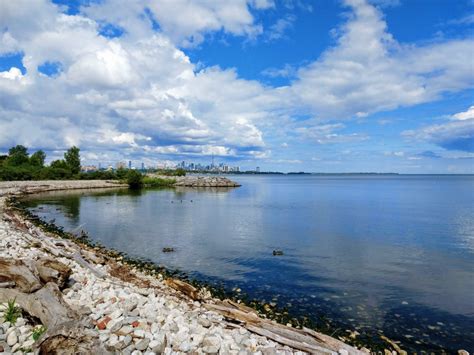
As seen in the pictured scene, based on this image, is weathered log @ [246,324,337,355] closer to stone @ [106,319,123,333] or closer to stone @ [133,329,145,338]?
stone @ [133,329,145,338]

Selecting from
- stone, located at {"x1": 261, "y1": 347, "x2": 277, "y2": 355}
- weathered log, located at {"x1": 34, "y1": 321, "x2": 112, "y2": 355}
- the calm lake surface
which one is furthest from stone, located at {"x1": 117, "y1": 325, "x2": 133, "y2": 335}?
the calm lake surface

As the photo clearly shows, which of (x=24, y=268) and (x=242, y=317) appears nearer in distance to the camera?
(x=24, y=268)

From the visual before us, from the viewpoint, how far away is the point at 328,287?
16.9 metres

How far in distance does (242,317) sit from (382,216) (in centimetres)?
3840

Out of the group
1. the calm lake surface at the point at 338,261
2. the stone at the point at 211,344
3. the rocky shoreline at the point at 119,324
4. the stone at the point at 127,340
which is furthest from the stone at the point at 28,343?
the calm lake surface at the point at 338,261

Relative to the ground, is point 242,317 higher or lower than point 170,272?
higher

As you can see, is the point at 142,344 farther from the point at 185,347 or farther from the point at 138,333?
the point at 185,347

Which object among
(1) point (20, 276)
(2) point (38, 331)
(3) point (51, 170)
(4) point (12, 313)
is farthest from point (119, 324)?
(3) point (51, 170)

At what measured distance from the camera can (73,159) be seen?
11769 cm

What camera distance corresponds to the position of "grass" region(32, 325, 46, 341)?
7.62m

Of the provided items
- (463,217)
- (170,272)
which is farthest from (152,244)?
(463,217)

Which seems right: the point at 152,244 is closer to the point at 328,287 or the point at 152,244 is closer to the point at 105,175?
the point at 328,287

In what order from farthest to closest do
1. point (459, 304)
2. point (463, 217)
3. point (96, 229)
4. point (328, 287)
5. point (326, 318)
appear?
point (463, 217) → point (96, 229) → point (328, 287) → point (459, 304) → point (326, 318)

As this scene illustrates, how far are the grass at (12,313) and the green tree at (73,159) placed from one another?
118302mm
